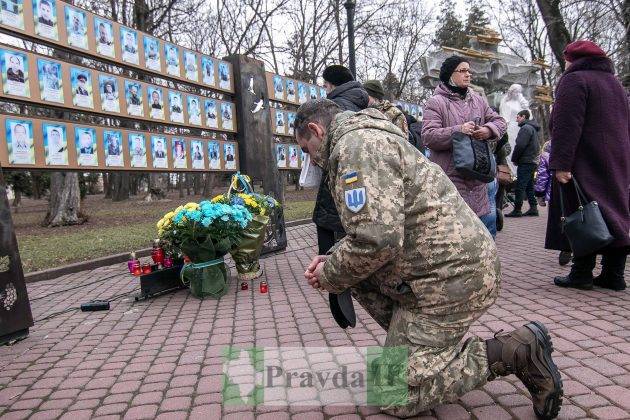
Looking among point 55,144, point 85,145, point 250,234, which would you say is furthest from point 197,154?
point 250,234

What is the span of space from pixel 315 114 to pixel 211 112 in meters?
6.08

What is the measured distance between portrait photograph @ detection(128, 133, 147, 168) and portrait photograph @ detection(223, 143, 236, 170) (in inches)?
58.2

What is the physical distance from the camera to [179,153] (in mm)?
7766

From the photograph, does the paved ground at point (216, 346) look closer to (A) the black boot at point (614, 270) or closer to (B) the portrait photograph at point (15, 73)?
(A) the black boot at point (614, 270)

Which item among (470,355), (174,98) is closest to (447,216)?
(470,355)

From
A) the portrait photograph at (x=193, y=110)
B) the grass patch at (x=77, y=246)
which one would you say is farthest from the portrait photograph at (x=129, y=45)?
the grass patch at (x=77, y=246)

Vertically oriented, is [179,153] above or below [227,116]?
below

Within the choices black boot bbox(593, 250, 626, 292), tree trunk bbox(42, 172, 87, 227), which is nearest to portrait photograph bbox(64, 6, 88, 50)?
black boot bbox(593, 250, 626, 292)

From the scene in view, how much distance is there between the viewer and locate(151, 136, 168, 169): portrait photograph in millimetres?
7348

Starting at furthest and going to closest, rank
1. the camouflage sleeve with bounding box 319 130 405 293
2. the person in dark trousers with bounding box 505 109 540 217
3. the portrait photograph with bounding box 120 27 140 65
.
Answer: the person in dark trousers with bounding box 505 109 540 217 → the portrait photograph with bounding box 120 27 140 65 → the camouflage sleeve with bounding box 319 130 405 293

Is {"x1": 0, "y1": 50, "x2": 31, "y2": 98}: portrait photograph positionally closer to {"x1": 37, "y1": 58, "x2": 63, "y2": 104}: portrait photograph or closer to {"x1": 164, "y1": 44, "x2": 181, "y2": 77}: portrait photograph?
{"x1": 37, "y1": 58, "x2": 63, "y2": 104}: portrait photograph

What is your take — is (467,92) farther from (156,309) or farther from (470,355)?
(156,309)

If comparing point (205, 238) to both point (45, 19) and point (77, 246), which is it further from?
point (77, 246)

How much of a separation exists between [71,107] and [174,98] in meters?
1.71
